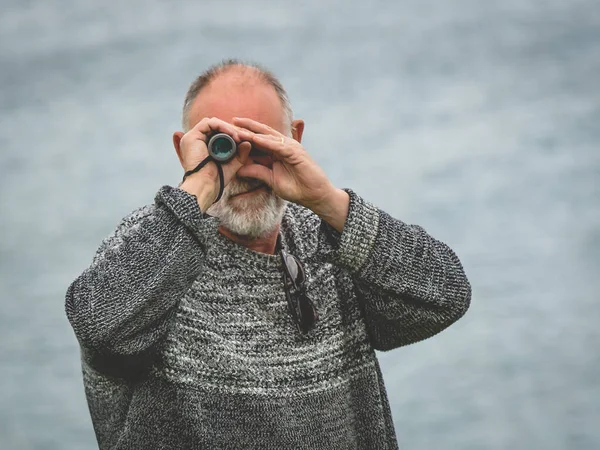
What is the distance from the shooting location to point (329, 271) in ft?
6.89

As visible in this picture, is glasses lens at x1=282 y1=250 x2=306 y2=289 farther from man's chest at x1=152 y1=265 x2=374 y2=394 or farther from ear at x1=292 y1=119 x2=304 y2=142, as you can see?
ear at x1=292 y1=119 x2=304 y2=142

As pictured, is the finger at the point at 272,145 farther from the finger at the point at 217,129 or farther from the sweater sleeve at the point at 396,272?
the sweater sleeve at the point at 396,272

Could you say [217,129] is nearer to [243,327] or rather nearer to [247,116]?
[247,116]

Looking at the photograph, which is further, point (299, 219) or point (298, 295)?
point (299, 219)

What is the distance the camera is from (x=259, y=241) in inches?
82.7

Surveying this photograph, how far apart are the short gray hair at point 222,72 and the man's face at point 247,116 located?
2 centimetres

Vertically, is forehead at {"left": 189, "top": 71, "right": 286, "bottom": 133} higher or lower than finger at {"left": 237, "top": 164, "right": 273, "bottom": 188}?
higher

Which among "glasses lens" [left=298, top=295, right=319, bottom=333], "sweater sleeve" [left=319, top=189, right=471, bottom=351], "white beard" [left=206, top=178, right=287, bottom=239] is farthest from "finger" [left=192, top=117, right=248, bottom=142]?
"glasses lens" [left=298, top=295, right=319, bottom=333]

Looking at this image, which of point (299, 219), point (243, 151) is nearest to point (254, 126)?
point (243, 151)

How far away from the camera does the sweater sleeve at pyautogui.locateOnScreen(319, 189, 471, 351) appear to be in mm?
1938

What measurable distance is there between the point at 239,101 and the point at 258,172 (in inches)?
7.7

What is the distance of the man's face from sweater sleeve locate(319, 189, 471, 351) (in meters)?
0.14

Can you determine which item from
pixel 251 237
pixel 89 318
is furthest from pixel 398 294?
pixel 89 318

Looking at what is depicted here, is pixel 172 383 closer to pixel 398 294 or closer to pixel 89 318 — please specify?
pixel 89 318
